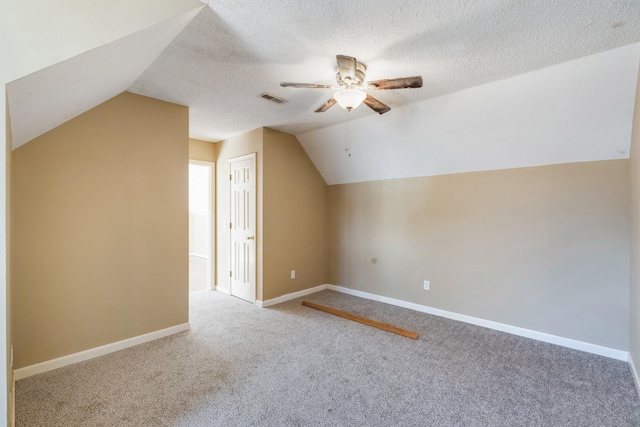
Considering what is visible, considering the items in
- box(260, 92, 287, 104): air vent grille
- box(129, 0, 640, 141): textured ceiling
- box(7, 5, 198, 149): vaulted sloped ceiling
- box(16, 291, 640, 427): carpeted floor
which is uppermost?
box(129, 0, 640, 141): textured ceiling

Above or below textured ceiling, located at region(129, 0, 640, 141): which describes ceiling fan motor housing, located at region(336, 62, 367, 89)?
below

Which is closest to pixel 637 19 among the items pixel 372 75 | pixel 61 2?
pixel 372 75

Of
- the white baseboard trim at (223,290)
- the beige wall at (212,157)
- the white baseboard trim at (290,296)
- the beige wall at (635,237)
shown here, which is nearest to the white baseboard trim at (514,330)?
the beige wall at (635,237)

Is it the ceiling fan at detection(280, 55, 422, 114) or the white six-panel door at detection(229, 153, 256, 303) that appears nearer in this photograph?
the ceiling fan at detection(280, 55, 422, 114)

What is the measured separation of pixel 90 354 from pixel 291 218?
2.71 meters

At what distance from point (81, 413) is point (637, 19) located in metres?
4.28

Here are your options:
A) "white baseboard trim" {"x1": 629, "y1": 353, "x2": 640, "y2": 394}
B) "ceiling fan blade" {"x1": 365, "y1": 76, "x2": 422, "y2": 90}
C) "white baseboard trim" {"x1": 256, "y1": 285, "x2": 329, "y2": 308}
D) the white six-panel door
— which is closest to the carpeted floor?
"white baseboard trim" {"x1": 629, "y1": 353, "x2": 640, "y2": 394}

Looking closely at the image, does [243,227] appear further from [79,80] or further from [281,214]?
[79,80]

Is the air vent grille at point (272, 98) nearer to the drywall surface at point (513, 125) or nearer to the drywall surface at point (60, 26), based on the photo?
the drywall surface at point (513, 125)

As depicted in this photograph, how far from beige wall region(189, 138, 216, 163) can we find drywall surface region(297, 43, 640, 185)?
188cm

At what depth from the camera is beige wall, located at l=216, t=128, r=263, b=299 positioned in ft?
13.4

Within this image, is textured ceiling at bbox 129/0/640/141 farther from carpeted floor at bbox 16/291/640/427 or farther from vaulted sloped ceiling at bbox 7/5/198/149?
carpeted floor at bbox 16/291/640/427

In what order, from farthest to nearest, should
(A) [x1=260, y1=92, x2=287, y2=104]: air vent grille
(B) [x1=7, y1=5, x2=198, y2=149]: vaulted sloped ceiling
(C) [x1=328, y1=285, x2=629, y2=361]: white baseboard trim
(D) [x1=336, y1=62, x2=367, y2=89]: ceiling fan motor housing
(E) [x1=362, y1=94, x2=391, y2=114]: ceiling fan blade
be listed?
(A) [x1=260, y1=92, x2=287, y2=104]: air vent grille → (C) [x1=328, y1=285, x2=629, y2=361]: white baseboard trim → (E) [x1=362, y1=94, x2=391, y2=114]: ceiling fan blade → (D) [x1=336, y1=62, x2=367, y2=89]: ceiling fan motor housing → (B) [x1=7, y1=5, x2=198, y2=149]: vaulted sloped ceiling

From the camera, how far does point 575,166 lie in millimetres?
2865
